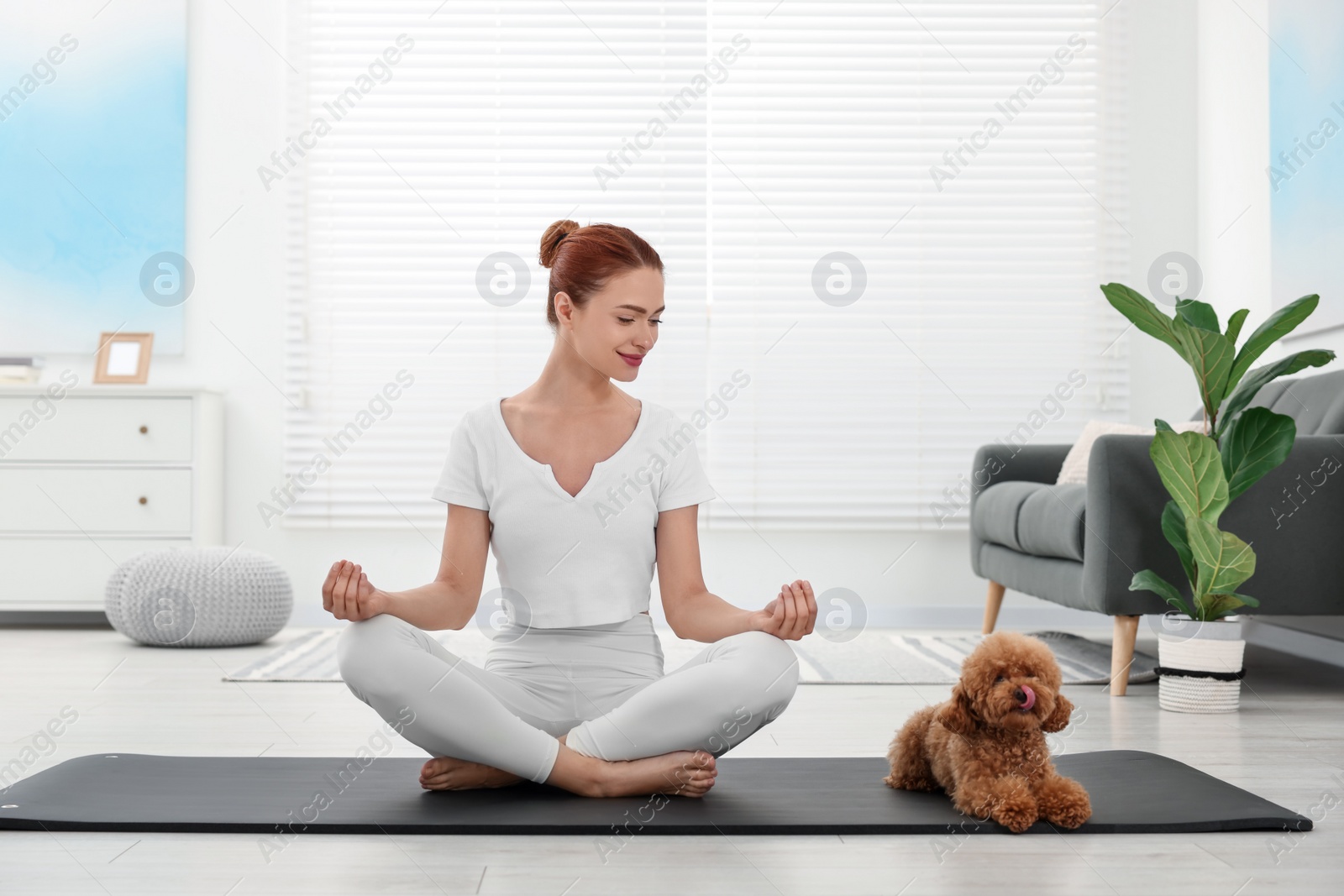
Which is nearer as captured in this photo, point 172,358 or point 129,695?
point 129,695

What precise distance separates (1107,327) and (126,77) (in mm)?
3910

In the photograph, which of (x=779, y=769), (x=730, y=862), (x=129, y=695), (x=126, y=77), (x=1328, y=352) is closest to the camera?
(x=730, y=862)

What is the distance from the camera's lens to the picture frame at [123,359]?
14.2 feet

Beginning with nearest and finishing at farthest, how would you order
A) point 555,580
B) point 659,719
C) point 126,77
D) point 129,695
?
point 659,719
point 555,580
point 129,695
point 126,77

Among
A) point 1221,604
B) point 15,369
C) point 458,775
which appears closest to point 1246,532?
point 1221,604

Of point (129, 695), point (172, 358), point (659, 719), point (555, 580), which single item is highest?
point (172, 358)

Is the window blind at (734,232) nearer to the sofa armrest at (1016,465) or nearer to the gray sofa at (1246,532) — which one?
the sofa armrest at (1016,465)

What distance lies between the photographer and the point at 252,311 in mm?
4480

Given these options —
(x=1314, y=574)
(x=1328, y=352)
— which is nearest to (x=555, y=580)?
(x=1328, y=352)

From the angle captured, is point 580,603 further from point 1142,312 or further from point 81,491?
point 81,491

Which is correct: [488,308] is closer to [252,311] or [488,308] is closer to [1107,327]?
[252,311]

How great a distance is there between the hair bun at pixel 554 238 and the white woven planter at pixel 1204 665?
5.69 ft

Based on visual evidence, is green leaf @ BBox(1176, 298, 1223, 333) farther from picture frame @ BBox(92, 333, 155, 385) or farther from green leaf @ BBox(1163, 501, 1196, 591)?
picture frame @ BBox(92, 333, 155, 385)

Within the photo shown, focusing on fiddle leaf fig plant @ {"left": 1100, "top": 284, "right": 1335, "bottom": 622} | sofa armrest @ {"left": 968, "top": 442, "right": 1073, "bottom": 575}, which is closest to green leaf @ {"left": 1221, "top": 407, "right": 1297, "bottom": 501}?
fiddle leaf fig plant @ {"left": 1100, "top": 284, "right": 1335, "bottom": 622}
